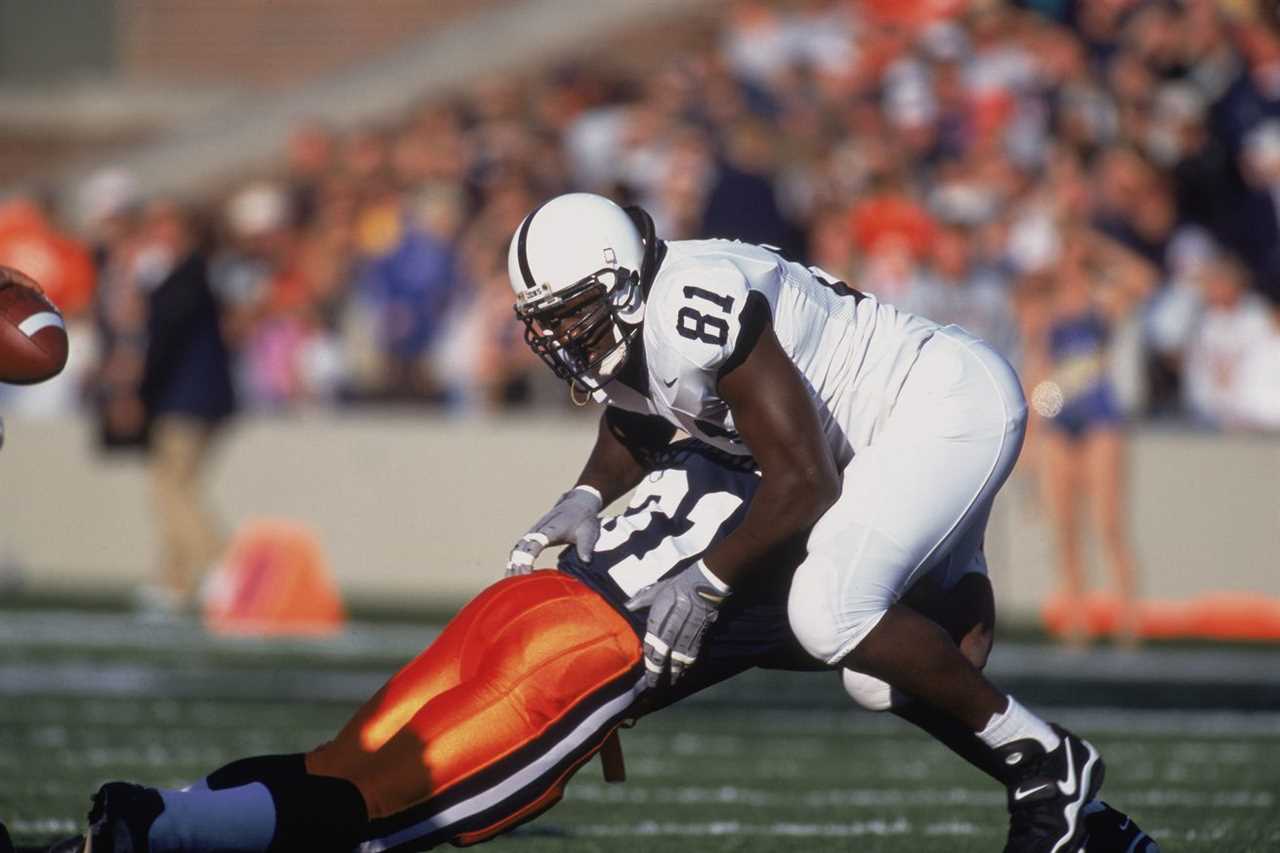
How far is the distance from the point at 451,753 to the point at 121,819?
70cm

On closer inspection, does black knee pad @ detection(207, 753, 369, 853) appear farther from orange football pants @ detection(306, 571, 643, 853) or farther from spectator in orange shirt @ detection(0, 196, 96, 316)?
spectator in orange shirt @ detection(0, 196, 96, 316)

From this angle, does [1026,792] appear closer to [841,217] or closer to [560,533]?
[560,533]

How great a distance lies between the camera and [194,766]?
7066mm

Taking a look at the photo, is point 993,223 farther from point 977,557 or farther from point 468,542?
point 977,557

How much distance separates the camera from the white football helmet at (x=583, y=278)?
483cm

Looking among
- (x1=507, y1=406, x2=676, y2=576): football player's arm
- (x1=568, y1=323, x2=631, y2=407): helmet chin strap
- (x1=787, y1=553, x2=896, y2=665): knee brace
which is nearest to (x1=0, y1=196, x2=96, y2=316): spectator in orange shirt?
(x1=507, y1=406, x2=676, y2=576): football player's arm

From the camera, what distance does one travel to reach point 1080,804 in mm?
4727

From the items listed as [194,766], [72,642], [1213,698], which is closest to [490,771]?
[194,766]

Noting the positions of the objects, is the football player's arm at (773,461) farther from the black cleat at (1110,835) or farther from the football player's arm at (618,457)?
the black cleat at (1110,835)

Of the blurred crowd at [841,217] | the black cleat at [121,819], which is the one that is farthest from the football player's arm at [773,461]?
the blurred crowd at [841,217]

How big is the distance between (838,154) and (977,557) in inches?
363

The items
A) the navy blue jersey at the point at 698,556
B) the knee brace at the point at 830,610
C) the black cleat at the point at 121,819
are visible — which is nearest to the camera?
the black cleat at the point at 121,819

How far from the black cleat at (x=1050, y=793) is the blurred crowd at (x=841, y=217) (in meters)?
6.47

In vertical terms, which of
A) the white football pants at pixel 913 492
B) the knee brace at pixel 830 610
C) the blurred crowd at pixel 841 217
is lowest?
the knee brace at pixel 830 610
